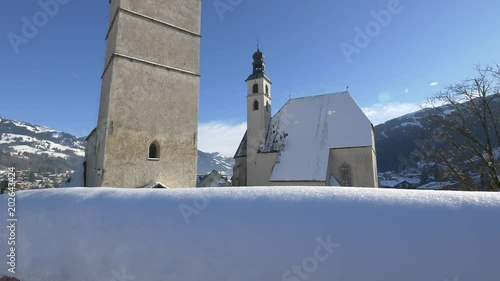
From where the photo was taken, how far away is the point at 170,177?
12.3 m

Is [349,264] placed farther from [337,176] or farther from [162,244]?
[337,176]

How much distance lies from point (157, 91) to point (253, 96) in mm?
15305

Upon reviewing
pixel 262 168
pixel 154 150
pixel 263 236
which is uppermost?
pixel 154 150

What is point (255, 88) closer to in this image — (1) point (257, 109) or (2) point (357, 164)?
(1) point (257, 109)

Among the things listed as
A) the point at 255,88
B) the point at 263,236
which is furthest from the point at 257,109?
the point at 263,236

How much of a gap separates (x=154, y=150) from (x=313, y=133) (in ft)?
Answer: 49.2

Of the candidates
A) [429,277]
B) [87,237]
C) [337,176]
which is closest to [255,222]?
[429,277]

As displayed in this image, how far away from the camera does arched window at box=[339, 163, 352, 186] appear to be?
21328 mm

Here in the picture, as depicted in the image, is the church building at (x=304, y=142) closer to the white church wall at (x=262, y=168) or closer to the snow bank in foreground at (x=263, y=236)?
the white church wall at (x=262, y=168)

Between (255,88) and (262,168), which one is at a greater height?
(255,88)

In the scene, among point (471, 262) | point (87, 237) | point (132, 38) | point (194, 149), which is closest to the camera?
point (471, 262)

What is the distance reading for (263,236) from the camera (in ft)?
9.64

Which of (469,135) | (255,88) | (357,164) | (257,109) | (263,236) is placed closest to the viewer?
(263,236)

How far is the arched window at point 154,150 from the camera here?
39.6 feet
